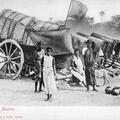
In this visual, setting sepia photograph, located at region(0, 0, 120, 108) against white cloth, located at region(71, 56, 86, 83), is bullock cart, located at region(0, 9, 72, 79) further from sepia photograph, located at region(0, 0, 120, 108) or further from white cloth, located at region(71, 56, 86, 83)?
white cloth, located at region(71, 56, 86, 83)

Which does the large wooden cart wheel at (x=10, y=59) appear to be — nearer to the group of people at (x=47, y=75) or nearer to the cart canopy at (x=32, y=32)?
the cart canopy at (x=32, y=32)

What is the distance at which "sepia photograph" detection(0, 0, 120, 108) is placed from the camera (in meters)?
3.47

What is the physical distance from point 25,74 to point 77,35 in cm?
60

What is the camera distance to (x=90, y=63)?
3635 millimetres

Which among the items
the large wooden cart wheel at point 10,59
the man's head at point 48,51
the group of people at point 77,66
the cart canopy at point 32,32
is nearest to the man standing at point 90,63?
the group of people at point 77,66

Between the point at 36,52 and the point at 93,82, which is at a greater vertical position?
the point at 36,52

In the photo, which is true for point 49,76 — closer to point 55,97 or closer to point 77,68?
point 55,97

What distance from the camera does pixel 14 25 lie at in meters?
3.87

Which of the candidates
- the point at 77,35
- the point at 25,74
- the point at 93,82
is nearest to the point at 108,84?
the point at 93,82

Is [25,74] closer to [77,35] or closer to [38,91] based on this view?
[38,91]

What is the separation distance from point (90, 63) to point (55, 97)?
46 cm

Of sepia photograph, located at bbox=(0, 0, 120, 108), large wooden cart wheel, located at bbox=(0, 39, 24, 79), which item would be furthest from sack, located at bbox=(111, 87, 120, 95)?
large wooden cart wheel, located at bbox=(0, 39, 24, 79)

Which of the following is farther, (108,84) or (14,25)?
(14,25)

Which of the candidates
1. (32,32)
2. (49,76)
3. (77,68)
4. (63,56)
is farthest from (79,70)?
(32,32)
